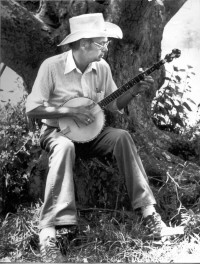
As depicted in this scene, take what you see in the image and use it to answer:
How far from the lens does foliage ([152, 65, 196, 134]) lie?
5.78 metres

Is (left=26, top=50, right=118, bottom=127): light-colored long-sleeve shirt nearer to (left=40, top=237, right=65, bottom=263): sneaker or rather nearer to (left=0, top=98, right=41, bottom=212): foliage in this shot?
(left=0, top=98, right=41, bottom=212): foliage

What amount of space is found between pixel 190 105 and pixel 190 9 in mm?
1090

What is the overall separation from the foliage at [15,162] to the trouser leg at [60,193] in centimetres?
78

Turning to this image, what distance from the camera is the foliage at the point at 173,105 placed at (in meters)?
5.78

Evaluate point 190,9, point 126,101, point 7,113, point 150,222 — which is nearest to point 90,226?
point 150,222

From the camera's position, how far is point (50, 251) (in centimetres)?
401

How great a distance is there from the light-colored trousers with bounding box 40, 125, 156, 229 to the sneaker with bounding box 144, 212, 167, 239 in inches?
3.7

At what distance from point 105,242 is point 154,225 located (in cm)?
33

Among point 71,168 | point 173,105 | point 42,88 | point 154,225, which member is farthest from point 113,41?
point 154,225

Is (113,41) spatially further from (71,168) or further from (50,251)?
(50,251)

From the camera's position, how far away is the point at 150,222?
4301 millimetres

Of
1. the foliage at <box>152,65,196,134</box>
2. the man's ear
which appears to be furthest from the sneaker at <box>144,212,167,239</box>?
the foliage at <box>152,65,196,134</box>

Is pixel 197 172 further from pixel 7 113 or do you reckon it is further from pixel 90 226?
pixel 7 113

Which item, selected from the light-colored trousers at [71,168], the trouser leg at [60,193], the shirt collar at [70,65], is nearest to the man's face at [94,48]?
the shirt collar at [70,65]
